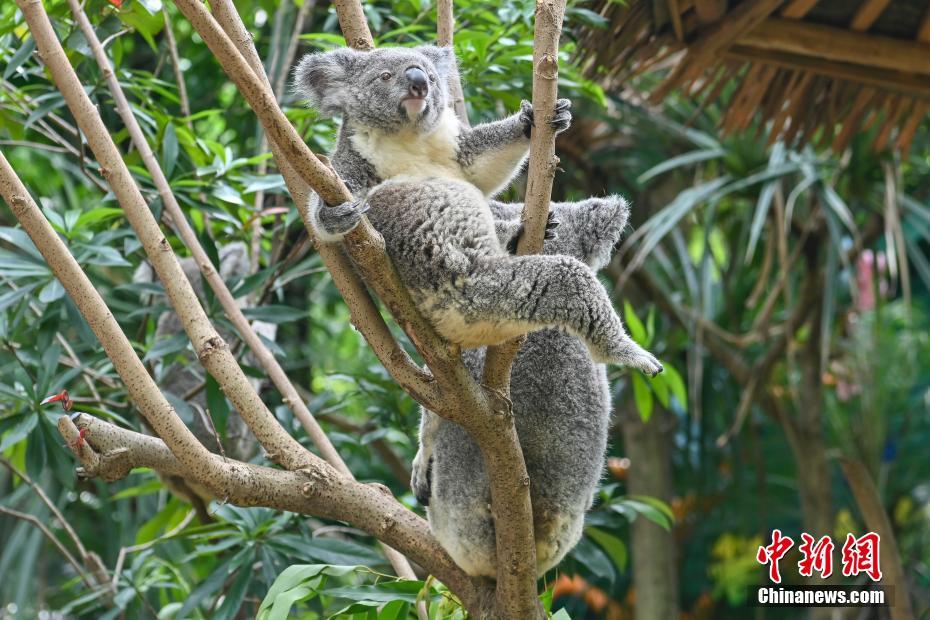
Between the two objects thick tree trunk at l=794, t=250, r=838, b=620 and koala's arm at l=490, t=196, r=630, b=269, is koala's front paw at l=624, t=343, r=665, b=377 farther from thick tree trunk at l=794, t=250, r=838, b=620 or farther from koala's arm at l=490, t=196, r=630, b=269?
thick tree trunk at l=794, t=250, r=838, b=620

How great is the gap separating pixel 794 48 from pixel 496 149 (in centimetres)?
137

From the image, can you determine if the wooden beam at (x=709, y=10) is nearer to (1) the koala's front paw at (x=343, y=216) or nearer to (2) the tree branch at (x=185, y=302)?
(1) the koala's front paw at (x=343, y=216)

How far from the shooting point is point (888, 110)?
13.0 feet

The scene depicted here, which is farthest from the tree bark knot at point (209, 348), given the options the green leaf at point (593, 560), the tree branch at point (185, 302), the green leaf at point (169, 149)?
the green leaf at point (593, 560)

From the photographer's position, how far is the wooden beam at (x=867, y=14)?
130 inches

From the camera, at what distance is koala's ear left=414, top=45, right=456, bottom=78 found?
299cm

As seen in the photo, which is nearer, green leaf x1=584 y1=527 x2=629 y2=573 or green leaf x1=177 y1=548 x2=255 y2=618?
green leaf x1=177 y1=548 x2=255 y2=618

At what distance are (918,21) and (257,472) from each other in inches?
105

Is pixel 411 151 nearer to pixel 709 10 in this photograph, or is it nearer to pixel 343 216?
pixel 343 216

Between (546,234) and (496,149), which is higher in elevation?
(496,149)

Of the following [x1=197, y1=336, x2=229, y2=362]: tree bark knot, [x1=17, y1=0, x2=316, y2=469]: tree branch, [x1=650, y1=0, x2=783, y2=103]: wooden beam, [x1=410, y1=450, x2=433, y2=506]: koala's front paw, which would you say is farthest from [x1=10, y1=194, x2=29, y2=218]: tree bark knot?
[x1=650, y1=0, x2=783, y2=103]: wooden beam

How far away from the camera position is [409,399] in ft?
12.8

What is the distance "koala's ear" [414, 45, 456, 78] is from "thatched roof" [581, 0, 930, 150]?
0.72 metres

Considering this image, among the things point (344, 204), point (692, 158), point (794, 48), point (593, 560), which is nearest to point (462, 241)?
point (344, 204)
